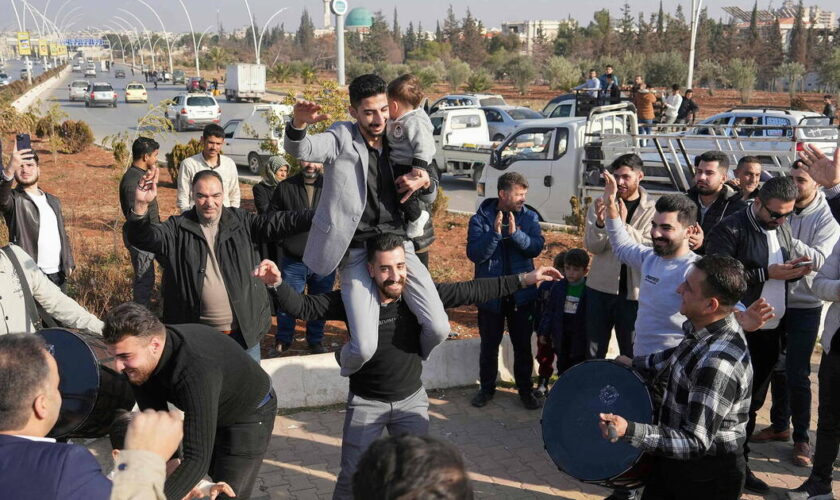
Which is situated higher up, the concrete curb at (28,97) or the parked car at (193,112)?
the concrete curb at (28,97)

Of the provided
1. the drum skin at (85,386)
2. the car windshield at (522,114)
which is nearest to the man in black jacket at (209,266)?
the drum skin at (85,386)

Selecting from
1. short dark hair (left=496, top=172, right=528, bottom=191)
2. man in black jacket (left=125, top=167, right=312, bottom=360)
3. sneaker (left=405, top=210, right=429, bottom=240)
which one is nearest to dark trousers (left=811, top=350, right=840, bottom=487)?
short dark hair (left=496, top=172, right=528, bottom=191)

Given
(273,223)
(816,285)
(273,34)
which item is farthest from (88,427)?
(273,34)

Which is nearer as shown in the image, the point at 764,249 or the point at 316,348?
the point at 764,249

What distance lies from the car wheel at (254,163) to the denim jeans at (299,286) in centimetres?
1279

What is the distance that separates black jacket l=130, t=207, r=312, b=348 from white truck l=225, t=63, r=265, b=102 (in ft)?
166

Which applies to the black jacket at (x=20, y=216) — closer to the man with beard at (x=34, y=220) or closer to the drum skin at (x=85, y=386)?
the man with beard at (x=34, y=220)

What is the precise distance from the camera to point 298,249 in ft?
23.9

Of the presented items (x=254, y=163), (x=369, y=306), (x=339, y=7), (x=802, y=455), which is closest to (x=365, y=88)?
(x=369, y=306)

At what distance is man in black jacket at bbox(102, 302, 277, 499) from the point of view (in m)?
3.48

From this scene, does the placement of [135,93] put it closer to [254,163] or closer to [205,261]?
[254,163]

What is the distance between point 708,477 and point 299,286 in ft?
15.0

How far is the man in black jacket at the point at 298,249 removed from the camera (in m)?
7.32

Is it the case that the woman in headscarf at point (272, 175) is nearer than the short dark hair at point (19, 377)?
No
